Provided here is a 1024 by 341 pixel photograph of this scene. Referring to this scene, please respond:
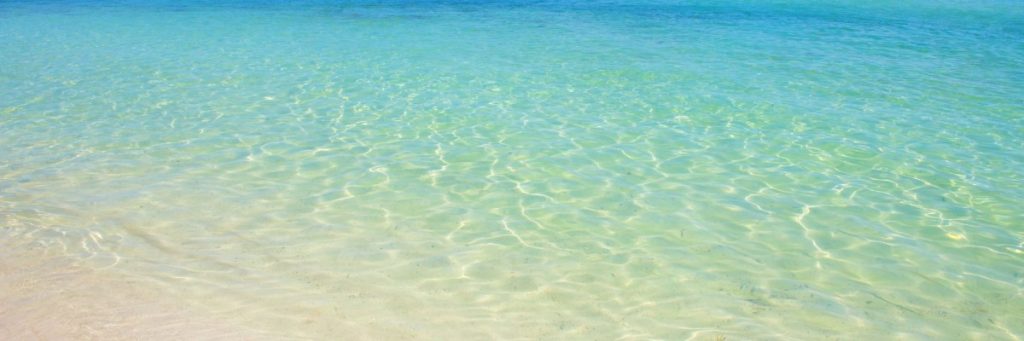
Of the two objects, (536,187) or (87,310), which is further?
(536,187)

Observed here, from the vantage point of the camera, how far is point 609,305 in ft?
13.0

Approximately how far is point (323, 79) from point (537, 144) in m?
3.72

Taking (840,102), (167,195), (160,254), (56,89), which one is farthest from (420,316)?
(56,89)

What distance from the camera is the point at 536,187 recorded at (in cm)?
567

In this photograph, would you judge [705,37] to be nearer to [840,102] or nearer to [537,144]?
[840,102]

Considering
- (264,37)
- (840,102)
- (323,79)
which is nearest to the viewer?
(840,102)

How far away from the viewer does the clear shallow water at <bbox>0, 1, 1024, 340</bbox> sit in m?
3.99

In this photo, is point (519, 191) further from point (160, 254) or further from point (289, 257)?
point (160, 254)

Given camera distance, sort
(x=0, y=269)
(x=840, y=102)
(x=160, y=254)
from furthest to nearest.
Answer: (x=840, y=102) → (x=160, y=254) → (x=0, y=269)

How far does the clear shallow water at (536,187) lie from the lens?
13.1 ft

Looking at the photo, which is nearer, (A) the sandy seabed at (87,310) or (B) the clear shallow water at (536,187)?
(A) the sandy seabed at (87,310)

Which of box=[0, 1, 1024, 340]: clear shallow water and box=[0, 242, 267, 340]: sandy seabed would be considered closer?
box=[0, 242, 267, 340]: sandy seabed

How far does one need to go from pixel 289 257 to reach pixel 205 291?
1.80ft

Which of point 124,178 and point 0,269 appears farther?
point 124,178
